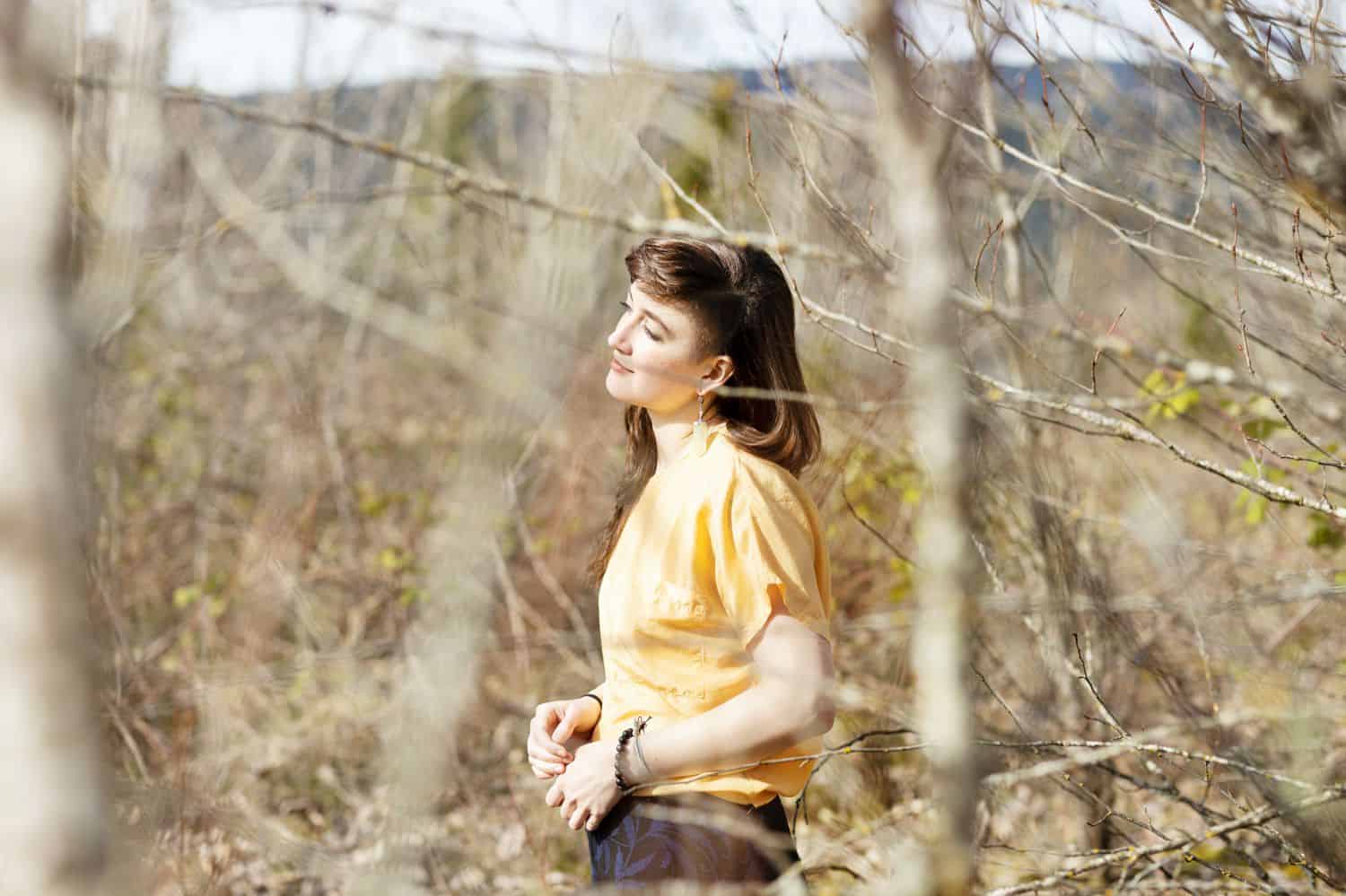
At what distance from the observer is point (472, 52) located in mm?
3135

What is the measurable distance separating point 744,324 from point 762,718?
648mm

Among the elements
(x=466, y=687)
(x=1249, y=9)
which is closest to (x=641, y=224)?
(x=1249, y=9)

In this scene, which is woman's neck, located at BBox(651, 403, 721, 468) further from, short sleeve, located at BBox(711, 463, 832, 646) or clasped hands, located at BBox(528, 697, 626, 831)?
clasped hands, located at BBox(528, 697, 626, 831)

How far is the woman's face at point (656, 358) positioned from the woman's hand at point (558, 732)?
19.8 inches

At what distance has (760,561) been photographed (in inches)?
65.4

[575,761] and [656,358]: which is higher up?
[656,358]

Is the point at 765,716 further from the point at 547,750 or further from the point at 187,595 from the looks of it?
the point at 187,595

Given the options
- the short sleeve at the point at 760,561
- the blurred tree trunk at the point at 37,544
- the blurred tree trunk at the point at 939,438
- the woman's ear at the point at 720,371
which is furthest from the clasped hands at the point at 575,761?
the blurred tree trunk at the point at 37,544

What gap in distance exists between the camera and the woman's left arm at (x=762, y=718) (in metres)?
1.63

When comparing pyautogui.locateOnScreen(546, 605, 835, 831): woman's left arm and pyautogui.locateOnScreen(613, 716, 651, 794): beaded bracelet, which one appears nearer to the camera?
pyautogui.locateOnScreen(546, 605, 835, 831): woman's left arm

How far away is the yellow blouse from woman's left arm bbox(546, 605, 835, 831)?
3 cm

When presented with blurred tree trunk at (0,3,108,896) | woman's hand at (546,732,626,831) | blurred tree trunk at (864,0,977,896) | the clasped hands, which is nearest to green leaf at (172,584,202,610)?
the clasped hands

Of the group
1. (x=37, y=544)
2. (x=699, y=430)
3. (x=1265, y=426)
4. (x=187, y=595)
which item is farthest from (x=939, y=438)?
(x=187, y=595)

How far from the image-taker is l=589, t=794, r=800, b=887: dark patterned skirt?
1.70 meters
